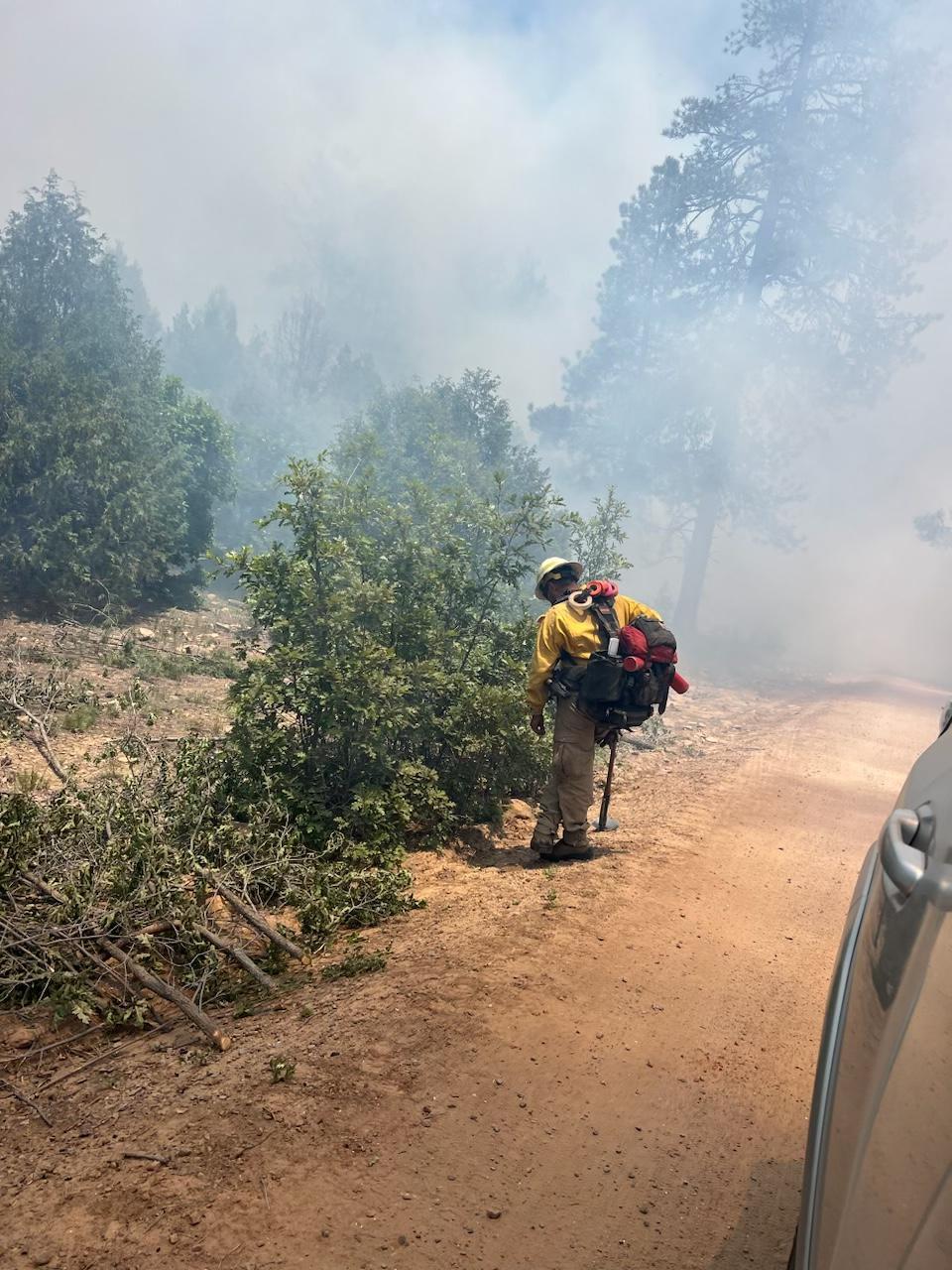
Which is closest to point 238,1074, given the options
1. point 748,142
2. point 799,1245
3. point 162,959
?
point 162,959

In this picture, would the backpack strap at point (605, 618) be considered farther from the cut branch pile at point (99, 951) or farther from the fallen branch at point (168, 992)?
the fallen branch at point (168, 992)

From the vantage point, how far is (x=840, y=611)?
31781 mm

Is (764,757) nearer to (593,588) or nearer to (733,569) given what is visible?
(593,588)

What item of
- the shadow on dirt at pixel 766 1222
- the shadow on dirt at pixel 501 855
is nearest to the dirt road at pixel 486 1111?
the shadow on dirt at pixel 766 1222

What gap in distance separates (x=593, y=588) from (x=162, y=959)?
10.1 feet

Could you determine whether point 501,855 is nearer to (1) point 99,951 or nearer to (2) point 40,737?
(1) point 99,951

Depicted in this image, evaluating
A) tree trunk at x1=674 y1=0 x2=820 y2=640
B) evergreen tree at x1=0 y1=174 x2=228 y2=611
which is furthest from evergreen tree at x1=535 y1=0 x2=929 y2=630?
evergreen tree at x1=0 y1=174 x2=228 y2=611

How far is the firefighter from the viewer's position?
5.29 m

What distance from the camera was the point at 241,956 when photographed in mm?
3705

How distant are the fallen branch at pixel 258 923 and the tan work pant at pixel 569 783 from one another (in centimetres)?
189

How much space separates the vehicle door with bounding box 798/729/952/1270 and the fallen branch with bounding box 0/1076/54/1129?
7.57 feet

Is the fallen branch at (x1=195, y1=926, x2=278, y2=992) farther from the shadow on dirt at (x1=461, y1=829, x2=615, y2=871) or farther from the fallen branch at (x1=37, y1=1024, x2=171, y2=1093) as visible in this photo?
the shadow on dirt at (x1=461, y1=829, x2=615, y2=871)

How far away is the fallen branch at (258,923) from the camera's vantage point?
3.95m

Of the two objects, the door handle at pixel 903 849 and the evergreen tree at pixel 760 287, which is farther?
the evergreen tree at pixel 760 287
